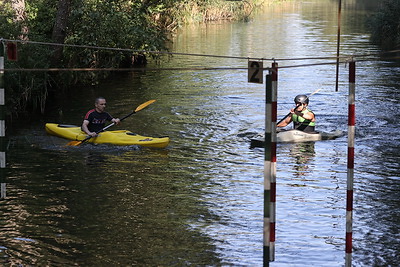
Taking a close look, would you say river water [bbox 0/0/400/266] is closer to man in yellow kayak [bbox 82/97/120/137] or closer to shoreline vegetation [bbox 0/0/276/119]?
man in yellow kayak [bbox 82/97/120/137]

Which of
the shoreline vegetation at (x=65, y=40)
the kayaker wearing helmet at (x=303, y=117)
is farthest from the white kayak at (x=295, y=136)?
the shoreline vegetation at (x=65, y=40)

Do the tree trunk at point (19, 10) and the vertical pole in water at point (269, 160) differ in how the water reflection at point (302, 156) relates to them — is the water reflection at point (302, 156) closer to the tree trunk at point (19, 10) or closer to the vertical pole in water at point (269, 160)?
the vertical pole in water at point (269, 160)

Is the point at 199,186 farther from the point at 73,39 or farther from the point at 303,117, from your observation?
the point at 73,39

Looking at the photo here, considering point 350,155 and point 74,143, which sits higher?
point 350,155

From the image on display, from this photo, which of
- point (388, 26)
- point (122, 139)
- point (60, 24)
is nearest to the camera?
point (122, 139)

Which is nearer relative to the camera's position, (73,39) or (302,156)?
(302,156)

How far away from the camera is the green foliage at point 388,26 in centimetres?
2694

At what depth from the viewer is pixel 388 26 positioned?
28.0m

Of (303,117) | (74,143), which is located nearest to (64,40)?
(74,143)

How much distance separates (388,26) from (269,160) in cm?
2380

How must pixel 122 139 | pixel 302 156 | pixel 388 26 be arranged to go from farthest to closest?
pixel 388 26
pixel 122 139
pixel 302 156

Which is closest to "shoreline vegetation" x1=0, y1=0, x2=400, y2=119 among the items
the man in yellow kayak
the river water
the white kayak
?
the river water

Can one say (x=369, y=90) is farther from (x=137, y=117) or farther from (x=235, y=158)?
(x=235, y=158)

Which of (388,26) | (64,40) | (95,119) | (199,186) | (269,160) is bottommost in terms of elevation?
(199,186)
